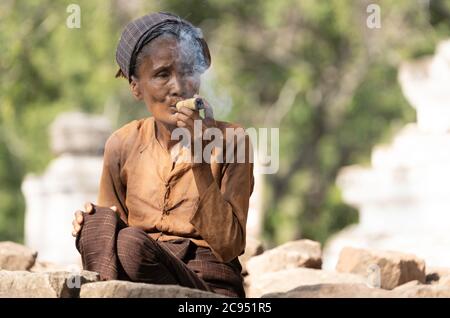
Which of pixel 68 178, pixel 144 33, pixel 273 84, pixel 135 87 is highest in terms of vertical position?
pixel 273 84

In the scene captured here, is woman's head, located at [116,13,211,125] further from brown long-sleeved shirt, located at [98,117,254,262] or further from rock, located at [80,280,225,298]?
rock, located at [80,280,225,298]

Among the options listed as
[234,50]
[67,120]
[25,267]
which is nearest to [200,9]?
[234,50]

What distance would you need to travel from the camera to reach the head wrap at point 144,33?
4531 millimetres

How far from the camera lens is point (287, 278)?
569cm

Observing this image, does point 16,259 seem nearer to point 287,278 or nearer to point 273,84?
point 287,278

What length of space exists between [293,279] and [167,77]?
1.48 meters

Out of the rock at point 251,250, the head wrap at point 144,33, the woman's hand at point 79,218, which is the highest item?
the head wrap at point 144,33

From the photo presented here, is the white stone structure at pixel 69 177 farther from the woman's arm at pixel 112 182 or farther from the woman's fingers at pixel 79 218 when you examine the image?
the woman's fingers at pixel 79 218

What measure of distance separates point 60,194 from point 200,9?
7.54m

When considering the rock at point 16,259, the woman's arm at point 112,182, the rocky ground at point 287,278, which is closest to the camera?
the rocky ground at point 287,278

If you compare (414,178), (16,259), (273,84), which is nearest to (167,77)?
(16,259)

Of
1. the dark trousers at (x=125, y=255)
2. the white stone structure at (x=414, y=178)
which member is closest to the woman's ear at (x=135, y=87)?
the dark trousers at (x=125, y=255)

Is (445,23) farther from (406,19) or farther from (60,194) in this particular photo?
(60,194)

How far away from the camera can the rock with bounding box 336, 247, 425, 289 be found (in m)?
5.65
